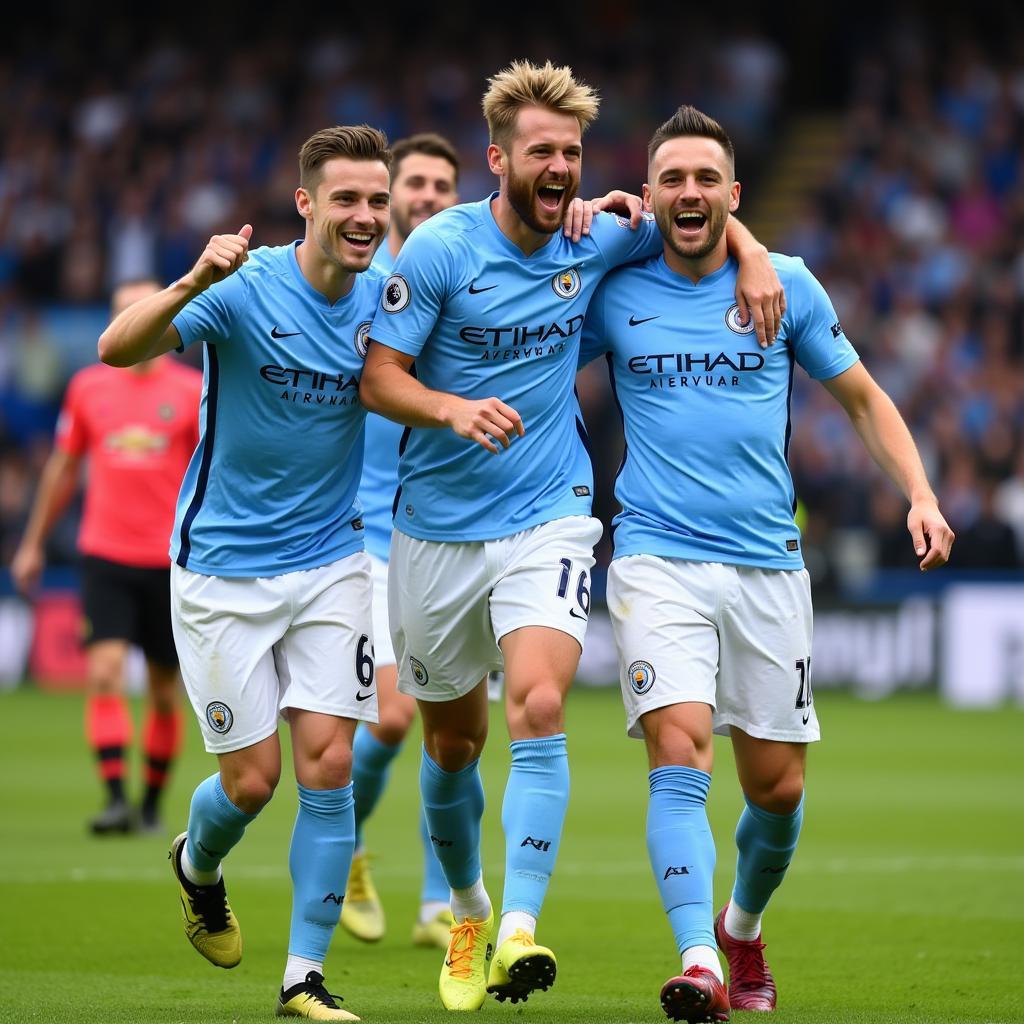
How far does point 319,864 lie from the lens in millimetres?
6199

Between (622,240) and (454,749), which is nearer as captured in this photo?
(622,240)

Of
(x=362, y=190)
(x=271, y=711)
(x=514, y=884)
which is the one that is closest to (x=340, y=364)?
(x=362, y=190)

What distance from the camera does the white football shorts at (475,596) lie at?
627 centimetres

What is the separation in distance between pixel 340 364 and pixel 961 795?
7208 millimetres

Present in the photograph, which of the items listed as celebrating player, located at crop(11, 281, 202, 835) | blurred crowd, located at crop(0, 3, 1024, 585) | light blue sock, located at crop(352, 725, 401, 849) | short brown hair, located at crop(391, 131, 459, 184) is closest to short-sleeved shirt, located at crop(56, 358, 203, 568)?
celebrating player, located at crop(11, 281, 202, 835)

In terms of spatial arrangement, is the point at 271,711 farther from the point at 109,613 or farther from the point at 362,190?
the point at 109,613

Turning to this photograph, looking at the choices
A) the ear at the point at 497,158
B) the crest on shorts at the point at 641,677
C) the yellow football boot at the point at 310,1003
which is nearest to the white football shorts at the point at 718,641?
the crest on shorts at the point at 641,677

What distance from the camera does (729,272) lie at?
6.51 meters

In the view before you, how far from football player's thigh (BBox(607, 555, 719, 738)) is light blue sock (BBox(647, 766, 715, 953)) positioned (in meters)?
0.24

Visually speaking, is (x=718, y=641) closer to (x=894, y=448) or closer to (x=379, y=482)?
(x=894, y=448)

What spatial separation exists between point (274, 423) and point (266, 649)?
0.74 meters

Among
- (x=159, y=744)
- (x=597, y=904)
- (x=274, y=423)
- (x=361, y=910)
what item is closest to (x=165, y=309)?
(x=274, y=423)

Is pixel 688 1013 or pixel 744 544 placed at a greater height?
pixel 744 544

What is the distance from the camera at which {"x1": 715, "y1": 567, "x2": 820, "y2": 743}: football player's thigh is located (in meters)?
6.27
